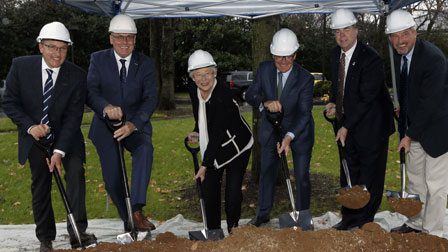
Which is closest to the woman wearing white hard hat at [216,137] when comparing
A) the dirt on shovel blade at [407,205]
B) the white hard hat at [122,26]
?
the white hard hat at [122,26]

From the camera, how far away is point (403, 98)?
4.90 metres

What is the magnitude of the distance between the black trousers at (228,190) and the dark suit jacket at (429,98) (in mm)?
1438

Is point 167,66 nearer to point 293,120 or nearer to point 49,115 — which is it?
point 293,120

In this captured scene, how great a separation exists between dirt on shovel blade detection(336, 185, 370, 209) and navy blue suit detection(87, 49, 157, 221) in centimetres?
172

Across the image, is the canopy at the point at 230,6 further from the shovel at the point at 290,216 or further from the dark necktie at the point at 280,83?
the shovel at the point at 290,216

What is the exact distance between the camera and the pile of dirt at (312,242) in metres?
3.37

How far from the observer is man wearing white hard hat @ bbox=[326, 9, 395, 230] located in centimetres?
491

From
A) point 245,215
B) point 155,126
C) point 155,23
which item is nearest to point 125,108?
point 245,215

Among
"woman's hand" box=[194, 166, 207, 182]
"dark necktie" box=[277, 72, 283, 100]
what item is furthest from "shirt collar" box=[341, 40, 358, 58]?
"woman's hand" box=[194, 166, 207, 182]

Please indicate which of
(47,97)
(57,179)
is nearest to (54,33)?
(47,97)

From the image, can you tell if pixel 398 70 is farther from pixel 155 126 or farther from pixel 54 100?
pixel 155 126

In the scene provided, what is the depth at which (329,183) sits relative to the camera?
7.30 metres

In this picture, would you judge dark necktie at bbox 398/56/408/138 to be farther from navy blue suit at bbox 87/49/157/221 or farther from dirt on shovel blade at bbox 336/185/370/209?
navy blue suit at bbox 87/49/157/221

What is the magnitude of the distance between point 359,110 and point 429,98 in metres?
0.64
